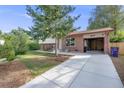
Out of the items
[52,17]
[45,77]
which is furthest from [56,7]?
[45,77]

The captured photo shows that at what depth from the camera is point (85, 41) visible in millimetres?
25344

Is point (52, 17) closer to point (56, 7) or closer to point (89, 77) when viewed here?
point (56, 7)

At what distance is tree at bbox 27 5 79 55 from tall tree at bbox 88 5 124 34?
52.7 feet

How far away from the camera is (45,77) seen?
8352 mm

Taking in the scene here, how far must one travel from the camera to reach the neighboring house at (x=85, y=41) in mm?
20188

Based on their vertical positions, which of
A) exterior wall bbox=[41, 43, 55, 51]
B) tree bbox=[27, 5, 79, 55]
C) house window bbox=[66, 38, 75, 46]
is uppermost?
tree bbox=[27, 5, 79, 55]

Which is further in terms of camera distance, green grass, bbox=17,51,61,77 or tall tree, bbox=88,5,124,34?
tall tree, bbox=88,5,124,34

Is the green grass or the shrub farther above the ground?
the shrub

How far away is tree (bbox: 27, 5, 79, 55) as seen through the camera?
56.0 feet

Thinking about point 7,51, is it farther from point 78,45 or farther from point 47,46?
point 47,46

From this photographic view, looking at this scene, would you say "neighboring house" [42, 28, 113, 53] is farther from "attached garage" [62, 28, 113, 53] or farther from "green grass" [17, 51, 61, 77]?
"green grass" [17, 51, 61, 77]

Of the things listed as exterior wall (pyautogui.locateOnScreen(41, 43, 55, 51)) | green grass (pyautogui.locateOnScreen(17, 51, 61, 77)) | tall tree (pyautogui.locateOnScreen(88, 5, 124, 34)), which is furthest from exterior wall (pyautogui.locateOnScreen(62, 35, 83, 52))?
tall tree (pyautogui.locateOnScreen(88, 5, 124, 34))
